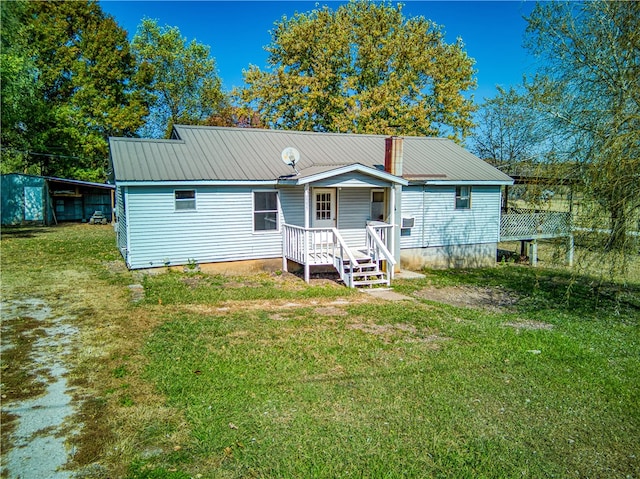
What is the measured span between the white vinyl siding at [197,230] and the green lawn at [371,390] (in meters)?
2.33

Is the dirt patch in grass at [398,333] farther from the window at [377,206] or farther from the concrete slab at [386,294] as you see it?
the window at [377,206]

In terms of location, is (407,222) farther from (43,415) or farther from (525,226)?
(43,415)

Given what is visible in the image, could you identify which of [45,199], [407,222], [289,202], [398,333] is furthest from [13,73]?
[398,333]

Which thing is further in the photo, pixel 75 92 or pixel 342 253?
A: pixel 75 92

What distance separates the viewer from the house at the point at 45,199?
79.5ft

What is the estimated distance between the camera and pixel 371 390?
17.5ft

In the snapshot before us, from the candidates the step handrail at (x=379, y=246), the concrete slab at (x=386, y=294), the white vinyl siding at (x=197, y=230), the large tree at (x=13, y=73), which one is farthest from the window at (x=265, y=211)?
the large tree at (x=13, y=73)

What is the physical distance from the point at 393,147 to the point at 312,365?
8.62 meters

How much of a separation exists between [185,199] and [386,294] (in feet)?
19.1

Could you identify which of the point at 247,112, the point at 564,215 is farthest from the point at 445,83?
the point at 564,215

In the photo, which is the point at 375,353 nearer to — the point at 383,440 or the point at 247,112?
the point at 383,440

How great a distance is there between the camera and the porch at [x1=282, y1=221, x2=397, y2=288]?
11797 mm

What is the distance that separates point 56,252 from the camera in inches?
593

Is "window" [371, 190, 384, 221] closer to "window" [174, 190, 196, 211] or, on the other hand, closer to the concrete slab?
the concrete slab
